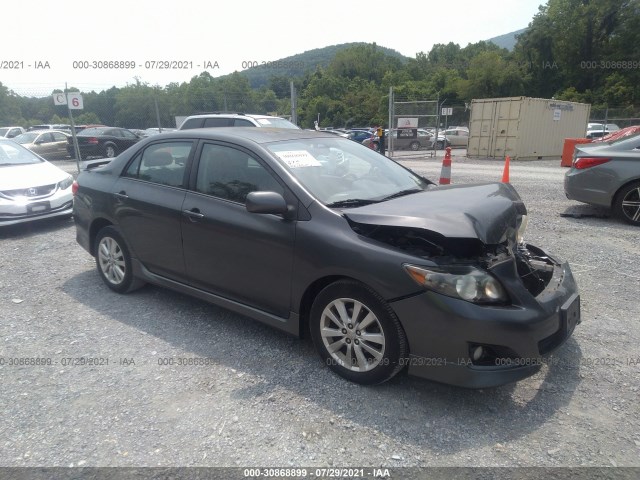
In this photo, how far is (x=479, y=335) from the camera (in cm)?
261

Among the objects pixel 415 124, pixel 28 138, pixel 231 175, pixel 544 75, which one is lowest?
pixel 28 138

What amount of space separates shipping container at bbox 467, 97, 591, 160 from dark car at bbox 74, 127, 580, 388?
16467 mm

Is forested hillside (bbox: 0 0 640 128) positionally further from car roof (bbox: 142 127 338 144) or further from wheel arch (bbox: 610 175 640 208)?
car roof (bbox: 142 127 338 144)

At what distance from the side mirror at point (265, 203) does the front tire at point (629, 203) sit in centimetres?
615

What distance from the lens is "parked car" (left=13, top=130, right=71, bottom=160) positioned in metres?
19.5

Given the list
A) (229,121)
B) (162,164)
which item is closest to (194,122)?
(229,121)

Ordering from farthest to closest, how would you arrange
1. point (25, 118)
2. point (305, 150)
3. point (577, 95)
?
point (577, 95), point (25, 118), point (305, 150)

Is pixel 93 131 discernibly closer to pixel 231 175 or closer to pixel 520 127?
pixel 520 127

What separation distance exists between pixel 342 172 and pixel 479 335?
1.70 metres

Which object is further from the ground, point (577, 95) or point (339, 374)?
point (577, 95)

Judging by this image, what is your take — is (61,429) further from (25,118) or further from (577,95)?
(577,95)

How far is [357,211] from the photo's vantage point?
309 cm

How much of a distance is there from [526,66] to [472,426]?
198 ft

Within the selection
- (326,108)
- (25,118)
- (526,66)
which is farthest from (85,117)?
(526,66)
